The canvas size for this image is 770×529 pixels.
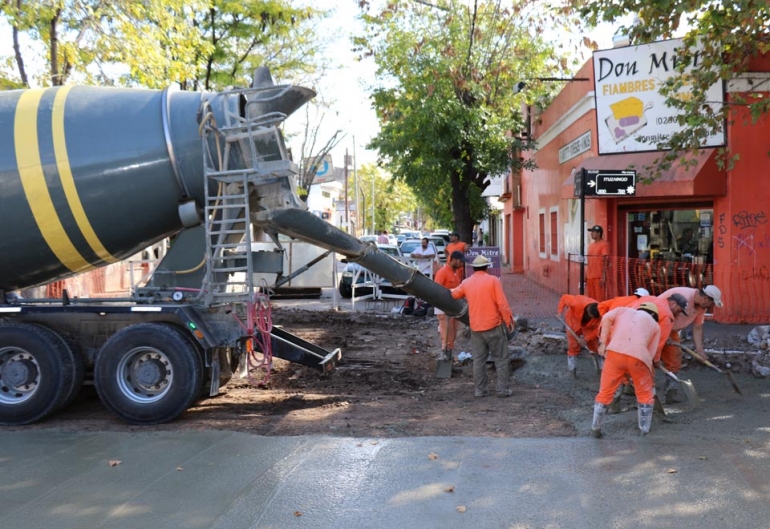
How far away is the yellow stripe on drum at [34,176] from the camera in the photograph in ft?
23.3

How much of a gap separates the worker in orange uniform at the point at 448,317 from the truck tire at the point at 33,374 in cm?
462

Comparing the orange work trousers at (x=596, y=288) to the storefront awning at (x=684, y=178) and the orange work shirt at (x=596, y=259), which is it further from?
the storefront awning at (x=684, y=178)

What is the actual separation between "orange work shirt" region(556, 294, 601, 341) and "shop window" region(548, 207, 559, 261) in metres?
10.4

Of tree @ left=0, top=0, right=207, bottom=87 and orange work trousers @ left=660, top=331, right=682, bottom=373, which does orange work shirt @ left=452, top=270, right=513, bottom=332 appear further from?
tree @ left=0, top=0, right=207, bottom=87

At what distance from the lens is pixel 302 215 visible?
298 inches

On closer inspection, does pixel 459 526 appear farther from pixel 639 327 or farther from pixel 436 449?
pixel 639 327

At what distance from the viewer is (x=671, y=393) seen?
7.86 metres

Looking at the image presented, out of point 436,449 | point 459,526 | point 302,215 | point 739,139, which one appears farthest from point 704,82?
point 459,526

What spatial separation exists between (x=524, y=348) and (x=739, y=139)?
5113mm

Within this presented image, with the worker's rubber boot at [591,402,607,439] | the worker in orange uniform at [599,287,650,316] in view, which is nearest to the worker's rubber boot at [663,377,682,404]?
the worker in orange uniform at [599,287,650,316]

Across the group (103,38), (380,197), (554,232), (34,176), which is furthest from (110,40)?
(380,197)

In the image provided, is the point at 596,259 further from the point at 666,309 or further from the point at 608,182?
the point at 666,309

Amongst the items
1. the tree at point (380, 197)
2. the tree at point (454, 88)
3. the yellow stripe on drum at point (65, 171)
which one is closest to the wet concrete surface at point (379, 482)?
the yellow stripe on drum at point (65, 171)

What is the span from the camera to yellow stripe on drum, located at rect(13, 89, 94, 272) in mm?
7090
